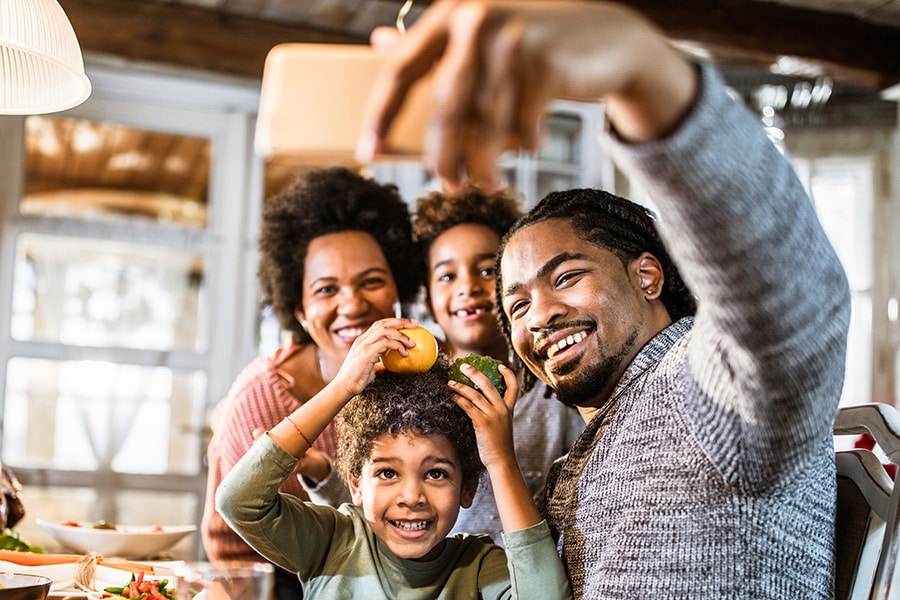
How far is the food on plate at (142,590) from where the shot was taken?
141 centimetres

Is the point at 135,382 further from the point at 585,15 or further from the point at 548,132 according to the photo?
the point at 585,15

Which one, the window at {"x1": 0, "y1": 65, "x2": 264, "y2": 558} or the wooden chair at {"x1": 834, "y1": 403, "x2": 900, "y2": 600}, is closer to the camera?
the wooden chair at {"x1": 834, "y1": 403, "x2": 900, "y2": 600}

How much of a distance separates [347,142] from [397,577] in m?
0.97

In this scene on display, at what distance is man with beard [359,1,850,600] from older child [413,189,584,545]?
473mm

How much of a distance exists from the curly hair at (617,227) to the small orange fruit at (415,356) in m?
0.20

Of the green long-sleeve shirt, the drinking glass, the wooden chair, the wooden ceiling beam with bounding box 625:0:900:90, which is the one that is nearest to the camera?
the drinking glass

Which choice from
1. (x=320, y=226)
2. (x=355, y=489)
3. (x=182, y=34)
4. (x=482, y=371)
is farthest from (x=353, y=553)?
(x=182, y=34)

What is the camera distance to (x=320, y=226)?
2309 millimetres

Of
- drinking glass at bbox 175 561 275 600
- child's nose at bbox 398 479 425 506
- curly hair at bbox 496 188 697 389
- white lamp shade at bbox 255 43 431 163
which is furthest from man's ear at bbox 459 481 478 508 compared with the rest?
white lamp shade at bbox 255 43 431 163

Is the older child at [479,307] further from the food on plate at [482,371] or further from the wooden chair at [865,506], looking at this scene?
the wooden chair at [865,506]

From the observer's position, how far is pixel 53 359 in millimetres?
4078

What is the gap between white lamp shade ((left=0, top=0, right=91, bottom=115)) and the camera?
161 centimetres

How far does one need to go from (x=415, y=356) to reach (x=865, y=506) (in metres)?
0.70

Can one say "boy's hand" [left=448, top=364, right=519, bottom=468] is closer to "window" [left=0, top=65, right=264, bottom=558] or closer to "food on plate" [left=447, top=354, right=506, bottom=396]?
"food on plate" [left=447, top=354, right=506, bottom=396]
